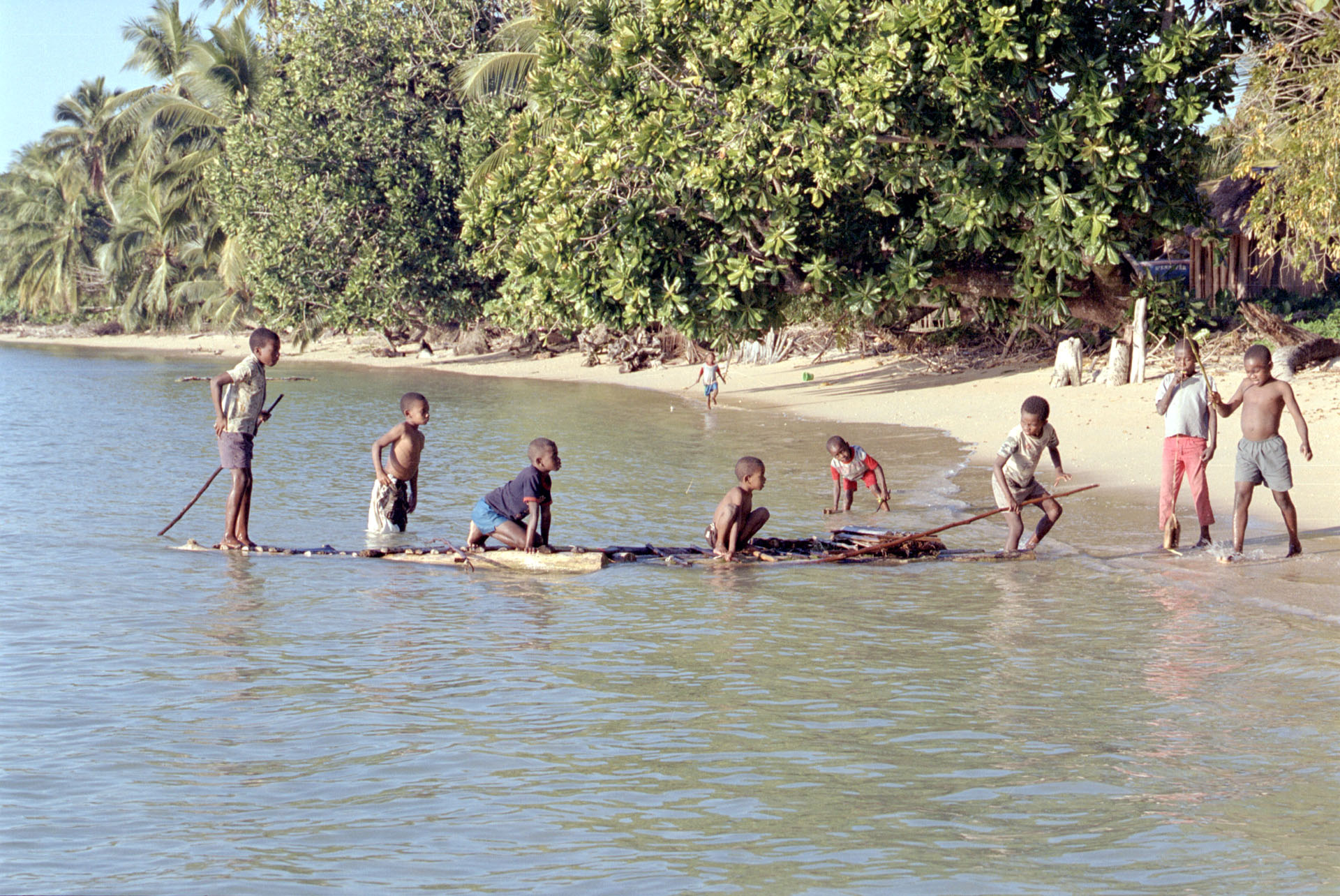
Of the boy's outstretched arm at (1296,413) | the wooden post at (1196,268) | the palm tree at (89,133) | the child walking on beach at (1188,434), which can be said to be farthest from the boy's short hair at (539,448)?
the palm tree at (89,133)

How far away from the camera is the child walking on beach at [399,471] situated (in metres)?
11.9

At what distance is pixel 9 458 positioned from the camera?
20.7m

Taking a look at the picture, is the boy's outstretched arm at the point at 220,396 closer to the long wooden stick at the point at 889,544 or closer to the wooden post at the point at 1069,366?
the long wooden stick at the point at 889,544

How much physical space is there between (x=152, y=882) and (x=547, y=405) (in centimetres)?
2426

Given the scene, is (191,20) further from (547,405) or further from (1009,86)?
(1009,86)

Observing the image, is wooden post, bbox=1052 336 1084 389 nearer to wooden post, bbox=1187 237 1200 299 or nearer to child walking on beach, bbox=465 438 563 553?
wooden post, bbox=1187 237 1200 299

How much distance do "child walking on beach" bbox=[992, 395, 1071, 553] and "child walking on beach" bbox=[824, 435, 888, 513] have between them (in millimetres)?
2180

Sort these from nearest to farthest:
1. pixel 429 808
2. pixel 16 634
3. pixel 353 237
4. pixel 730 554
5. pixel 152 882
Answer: pixel 152 882 → pixel 429 808 → pixel 16 634 → pixel 730 554 → pixel 353 237

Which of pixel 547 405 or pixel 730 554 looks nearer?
pixel 730 554

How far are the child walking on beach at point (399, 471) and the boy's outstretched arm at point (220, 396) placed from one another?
4.26ft

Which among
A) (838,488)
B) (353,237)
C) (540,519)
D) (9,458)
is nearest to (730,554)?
(540,519)

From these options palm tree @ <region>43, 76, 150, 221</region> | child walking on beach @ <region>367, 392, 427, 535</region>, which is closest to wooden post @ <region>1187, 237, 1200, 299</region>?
child walking on beach @ <region>367, 392, 427, 535</region>

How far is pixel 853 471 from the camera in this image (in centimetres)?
1357

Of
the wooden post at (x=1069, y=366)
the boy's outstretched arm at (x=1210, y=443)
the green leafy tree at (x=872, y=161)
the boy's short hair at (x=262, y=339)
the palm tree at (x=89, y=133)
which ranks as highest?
the palm tree at (x=89, y=133)
